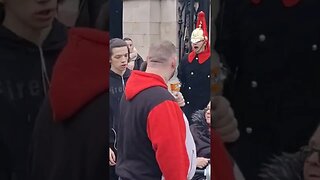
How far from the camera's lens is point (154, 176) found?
2711 millimetres

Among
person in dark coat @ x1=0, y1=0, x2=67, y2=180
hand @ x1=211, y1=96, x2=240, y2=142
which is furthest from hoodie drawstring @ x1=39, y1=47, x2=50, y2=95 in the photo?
hand @ x1=211, y1=96, x2=240, y2=142

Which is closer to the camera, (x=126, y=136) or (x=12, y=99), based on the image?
(x=12, y=99)

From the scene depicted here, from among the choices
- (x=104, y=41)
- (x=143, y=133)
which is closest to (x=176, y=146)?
(x=143, y=133)

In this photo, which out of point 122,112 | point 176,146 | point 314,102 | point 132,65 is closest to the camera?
point 314,102

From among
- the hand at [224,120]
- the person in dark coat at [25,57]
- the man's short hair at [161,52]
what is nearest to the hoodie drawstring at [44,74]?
the person in dark coat at [25,57]

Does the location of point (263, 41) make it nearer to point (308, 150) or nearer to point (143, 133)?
point (308, 150)

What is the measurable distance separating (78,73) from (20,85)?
0.12 m

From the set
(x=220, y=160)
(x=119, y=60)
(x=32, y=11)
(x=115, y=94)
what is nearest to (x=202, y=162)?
(x=115, y=94)

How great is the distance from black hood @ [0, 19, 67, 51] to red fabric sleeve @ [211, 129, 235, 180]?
1.21 feet

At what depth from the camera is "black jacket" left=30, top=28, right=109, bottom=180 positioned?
3.82ft

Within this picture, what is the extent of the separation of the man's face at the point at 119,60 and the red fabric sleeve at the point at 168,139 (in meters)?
0.42

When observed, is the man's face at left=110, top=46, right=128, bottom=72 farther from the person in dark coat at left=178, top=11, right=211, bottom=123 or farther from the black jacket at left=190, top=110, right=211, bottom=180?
the black jacket at left=190, top=110, right=211, bottom=180

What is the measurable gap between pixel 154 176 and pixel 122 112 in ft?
1.17

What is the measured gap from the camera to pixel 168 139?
2619 millimetres
